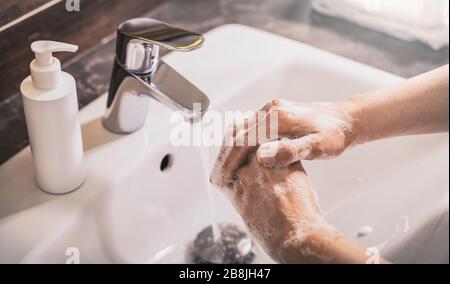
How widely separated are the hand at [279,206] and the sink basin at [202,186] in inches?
1.6

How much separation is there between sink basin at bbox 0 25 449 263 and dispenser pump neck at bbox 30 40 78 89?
0.45 feet

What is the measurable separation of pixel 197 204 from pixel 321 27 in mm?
327

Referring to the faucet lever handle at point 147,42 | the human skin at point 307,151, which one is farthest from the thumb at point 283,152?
the faucet lever handle at point 147,42

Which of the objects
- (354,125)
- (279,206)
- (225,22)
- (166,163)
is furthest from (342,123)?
(225,22)

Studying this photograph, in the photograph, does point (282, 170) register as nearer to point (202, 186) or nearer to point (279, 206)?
point (279, 206)

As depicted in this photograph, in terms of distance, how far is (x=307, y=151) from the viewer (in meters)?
0.57

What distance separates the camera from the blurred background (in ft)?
2.01

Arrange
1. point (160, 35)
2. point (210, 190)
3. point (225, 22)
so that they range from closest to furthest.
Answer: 1. point (160, 35)
2. point (210, 190)
3. point (225, 22)

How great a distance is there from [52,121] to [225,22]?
15.7 inches

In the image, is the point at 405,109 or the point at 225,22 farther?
the point at 225,22

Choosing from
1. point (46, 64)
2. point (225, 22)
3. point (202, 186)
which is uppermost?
point (46, 64)

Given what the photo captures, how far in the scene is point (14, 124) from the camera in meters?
0.67

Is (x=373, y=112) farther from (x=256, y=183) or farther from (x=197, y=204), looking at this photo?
(x=197, y=204)

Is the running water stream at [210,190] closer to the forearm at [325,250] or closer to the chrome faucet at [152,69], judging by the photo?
the chrome faucet at [152,69]
